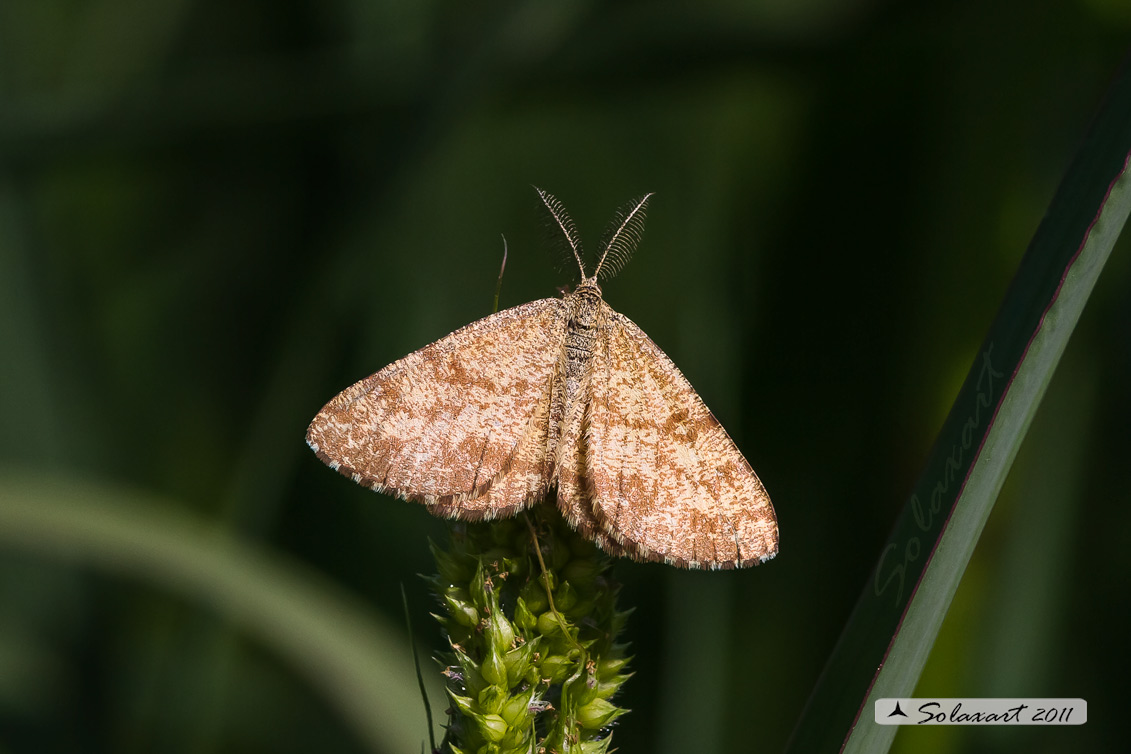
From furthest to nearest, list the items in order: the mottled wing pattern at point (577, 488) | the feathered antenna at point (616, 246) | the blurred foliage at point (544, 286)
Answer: the blurred foliage at point (544, 286) < the feathered antenna at point (616, 246) < the mottled wing pattern at point (577, 488)

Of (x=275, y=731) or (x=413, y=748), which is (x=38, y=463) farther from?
(x=413, y=748)

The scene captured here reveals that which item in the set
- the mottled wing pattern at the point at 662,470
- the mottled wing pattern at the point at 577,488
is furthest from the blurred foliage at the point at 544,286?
the mottled wing pattern at the point at 577,488

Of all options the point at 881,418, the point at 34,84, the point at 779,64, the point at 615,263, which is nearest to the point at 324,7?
the point at 34,84

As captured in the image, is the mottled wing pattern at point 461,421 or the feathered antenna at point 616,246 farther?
the feathered antenna at point 616,246

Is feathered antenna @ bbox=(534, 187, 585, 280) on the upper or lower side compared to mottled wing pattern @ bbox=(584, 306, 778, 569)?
upper
